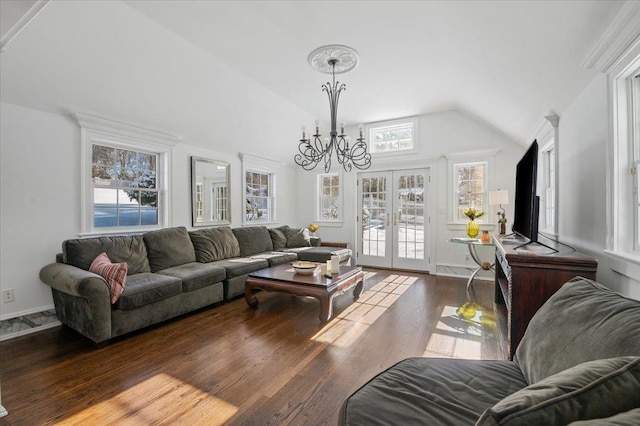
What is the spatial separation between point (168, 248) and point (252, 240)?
1.48m

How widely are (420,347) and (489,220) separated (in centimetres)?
322

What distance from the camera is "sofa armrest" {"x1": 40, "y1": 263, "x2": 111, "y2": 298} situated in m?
2.38

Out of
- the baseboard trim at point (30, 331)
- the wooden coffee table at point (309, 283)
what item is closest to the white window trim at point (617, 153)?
the wooden coffee table at point (309, 283)

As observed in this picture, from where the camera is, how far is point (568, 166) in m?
2.65

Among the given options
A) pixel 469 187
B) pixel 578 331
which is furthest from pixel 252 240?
pixel 578 331

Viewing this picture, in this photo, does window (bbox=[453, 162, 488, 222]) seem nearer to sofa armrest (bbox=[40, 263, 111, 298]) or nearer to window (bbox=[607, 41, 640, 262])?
window (bbox=[607, 41, 640, 262])

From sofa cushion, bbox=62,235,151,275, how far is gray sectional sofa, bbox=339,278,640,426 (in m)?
3.09

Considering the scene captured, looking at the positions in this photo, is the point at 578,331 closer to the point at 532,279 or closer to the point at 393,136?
the point at 532,279

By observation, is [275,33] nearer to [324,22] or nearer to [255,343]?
Answer: [324,22]

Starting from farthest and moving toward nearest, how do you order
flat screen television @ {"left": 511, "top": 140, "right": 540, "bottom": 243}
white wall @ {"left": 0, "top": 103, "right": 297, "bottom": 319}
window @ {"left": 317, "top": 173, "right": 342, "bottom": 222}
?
1. window @ {"left": 317, "top": 173, "right": 342, "bottom": 222}
2. white wall @ {"left": 0, "top": 103, "right": 297, "bottom": 319}
3. flat screen television @ {"left": 511, "top": 140, "right": 540, "bottom": 243}

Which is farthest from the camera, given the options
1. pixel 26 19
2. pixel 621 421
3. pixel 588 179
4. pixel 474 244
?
pixel 474 244

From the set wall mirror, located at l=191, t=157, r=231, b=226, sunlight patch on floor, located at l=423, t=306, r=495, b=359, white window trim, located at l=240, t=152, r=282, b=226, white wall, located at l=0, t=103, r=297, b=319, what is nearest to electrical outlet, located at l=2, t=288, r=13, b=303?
white wall, located at l=0, t=103, r=297, b=319

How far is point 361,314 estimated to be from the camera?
3.27 metres

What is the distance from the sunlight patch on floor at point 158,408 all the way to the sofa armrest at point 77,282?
0.94 metres
